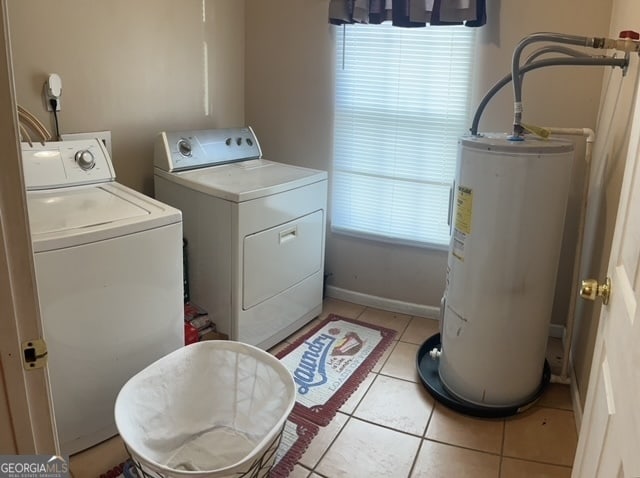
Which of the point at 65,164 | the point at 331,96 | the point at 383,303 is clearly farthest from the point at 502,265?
the point at 65,164

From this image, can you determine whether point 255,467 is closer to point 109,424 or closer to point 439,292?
point 109,424

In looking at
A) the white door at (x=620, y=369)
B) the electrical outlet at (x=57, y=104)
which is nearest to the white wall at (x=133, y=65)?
the electrical outlet at (x=57, y=104)

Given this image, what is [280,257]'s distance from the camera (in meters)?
2.44

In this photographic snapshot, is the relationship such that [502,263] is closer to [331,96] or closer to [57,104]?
[331,96]

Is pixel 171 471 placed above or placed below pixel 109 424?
above

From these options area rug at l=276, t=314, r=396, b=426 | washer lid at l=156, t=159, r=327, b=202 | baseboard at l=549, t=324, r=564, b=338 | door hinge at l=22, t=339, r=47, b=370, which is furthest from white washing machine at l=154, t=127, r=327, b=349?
door hinge at l=22, t=339, r=47, b=370

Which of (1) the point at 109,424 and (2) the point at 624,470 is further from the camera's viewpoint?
(1) the point at 109,424

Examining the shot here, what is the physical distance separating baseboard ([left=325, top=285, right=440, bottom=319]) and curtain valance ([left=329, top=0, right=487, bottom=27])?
1.47m

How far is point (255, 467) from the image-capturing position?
4.87 feet

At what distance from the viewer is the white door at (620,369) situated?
0.85m

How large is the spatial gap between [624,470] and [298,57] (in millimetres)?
2530

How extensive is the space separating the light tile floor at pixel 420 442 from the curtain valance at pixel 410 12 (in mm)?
1620

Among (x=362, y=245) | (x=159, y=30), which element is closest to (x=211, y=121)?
(x=159, y=30)

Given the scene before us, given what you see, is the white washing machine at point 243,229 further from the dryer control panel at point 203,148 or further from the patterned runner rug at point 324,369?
the patterned runner rug at point 324,369
